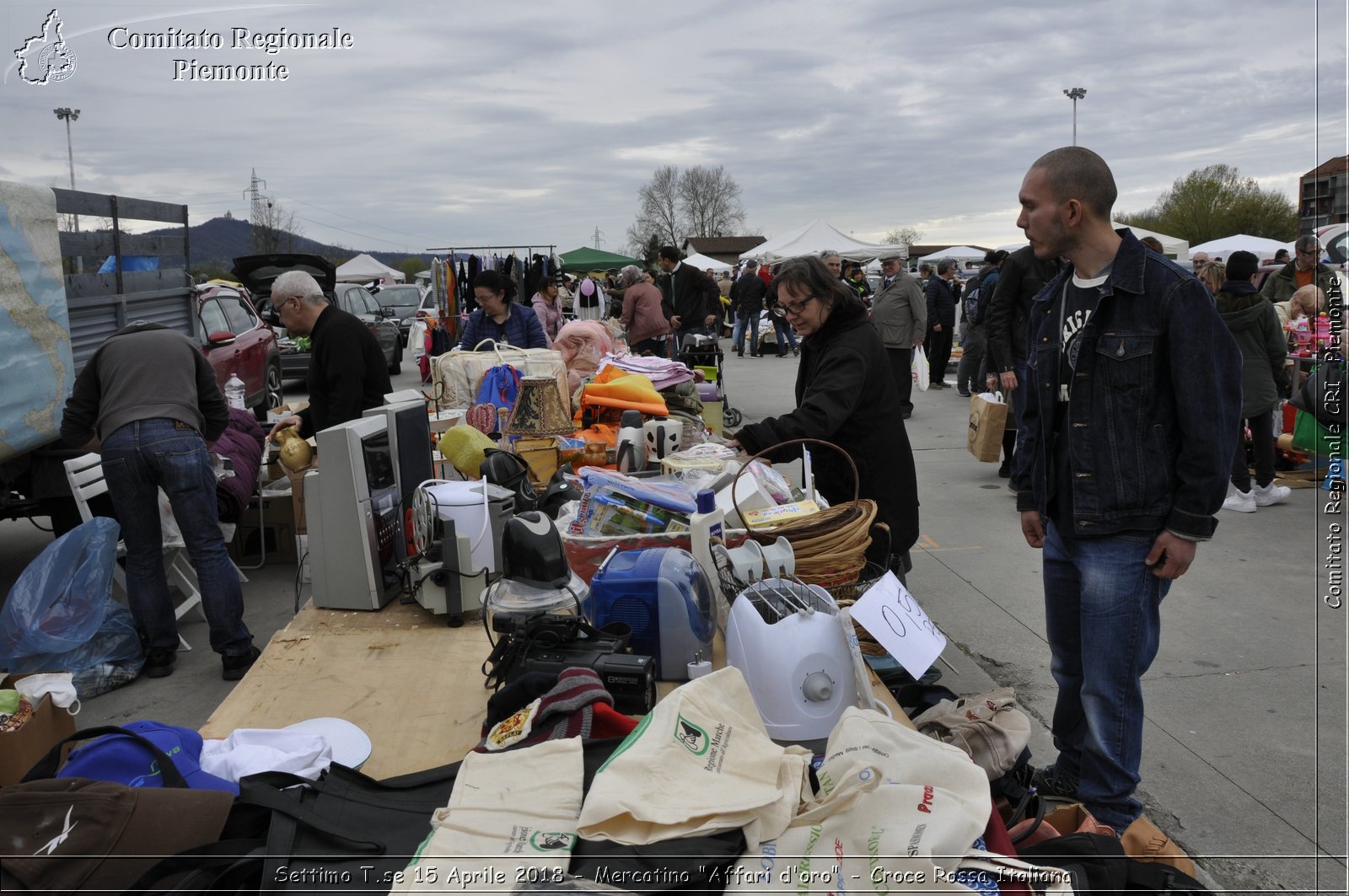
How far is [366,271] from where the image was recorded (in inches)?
1395

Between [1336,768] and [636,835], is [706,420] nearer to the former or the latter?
[1336,768]

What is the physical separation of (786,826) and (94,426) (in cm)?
404

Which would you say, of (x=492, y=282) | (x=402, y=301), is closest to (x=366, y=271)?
(x=402, y=301)

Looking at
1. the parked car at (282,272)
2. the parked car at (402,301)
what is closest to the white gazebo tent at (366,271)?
the parked car at (402,301)

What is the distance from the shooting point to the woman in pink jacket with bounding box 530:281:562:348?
460 inches

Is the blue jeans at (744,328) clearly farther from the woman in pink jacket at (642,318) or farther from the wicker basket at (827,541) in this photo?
the wicker basket at (827,541)

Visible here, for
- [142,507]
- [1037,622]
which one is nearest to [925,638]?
[1037,622]

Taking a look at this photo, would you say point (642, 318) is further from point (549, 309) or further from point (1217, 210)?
point (1217, 210)

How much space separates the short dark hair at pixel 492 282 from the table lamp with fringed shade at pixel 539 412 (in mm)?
2557

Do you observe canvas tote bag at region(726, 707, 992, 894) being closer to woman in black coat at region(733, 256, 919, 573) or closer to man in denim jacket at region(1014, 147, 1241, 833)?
man in denim jacket at region(1014, 147, 1241, 833)

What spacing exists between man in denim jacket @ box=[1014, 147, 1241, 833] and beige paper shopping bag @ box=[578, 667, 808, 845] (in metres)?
1.20

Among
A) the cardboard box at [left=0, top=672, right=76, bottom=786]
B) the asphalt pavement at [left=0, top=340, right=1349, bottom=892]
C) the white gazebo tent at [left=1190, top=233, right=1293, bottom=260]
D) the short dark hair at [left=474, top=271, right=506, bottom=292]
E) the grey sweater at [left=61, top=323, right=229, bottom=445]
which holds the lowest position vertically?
the asphalt pavement at [left=0, top=340, right=1349, bottom=892]

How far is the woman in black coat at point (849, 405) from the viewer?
3.36 meters

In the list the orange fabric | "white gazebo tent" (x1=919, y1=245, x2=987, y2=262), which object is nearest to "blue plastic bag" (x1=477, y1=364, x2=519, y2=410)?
the orange fabric
